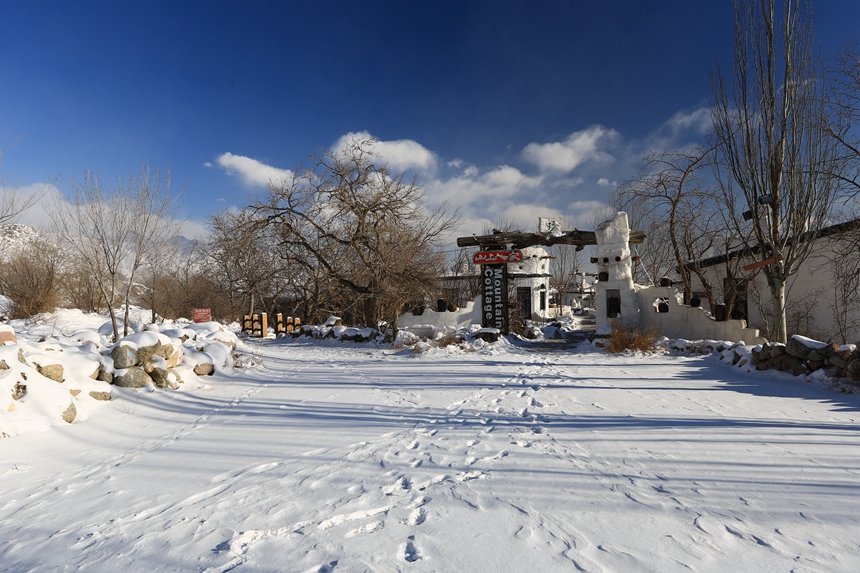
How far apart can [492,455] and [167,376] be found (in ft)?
19.1

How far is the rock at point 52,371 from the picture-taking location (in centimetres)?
531

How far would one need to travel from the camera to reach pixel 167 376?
23.0ft

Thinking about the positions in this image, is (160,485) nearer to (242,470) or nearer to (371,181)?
(242,470)

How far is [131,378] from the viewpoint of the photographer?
646 centimetres

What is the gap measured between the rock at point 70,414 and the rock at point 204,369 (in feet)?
9.66

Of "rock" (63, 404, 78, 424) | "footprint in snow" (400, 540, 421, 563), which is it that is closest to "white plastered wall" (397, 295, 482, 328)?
"rock" (63, 404, 78, 424)

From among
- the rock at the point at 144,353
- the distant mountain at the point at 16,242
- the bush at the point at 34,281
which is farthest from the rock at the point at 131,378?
the distant mountain at the point at 16,242

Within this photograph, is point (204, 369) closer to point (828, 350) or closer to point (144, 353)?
point (144, 353)

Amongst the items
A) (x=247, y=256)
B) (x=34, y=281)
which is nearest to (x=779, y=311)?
(x=247, y=256)

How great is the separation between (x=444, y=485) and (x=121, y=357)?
591 centimetres

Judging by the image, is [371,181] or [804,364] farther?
[371,181]

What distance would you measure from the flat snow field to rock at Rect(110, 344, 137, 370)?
2.07ft

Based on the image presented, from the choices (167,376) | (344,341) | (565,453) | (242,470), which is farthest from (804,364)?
(344,341)

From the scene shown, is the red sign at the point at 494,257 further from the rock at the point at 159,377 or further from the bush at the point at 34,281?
the bush at the point at 34,281
